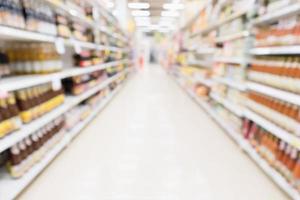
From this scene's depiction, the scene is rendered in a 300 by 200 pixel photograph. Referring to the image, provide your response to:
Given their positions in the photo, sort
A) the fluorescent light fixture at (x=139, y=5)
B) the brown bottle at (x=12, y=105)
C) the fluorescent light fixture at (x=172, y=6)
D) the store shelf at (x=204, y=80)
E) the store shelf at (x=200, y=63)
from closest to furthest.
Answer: the brown bottle at (x=12, y=105)
the store shelf at (x=204, y=80)
the store shelf at (x=200, y=63)
the fluorescent light fixture at (x=172, y=6)
the fluorescent light fixture at (x=139, y=5)

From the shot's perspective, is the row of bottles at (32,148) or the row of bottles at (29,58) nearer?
the row of bottles at (32,148)

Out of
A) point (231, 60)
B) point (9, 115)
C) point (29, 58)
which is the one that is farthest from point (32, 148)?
point (231, 60)

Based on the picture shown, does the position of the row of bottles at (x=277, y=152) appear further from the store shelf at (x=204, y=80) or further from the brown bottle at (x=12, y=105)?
the brown bottle at (x=12, y=105)

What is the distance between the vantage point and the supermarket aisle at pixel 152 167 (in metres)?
1.84

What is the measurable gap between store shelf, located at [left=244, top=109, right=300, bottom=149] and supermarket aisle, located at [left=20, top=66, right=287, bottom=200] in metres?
0.41

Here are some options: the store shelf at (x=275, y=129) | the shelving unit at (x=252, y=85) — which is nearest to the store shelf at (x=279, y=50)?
the shelving unit at (x=252, y=85)

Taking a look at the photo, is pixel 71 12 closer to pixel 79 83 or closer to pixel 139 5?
pixel 79 83

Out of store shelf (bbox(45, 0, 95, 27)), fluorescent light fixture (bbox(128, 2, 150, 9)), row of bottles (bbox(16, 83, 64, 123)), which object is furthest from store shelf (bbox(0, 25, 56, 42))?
fluorescent light fixture (bbox(128, 2, 150, 9))

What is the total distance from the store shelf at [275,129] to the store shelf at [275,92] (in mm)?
248

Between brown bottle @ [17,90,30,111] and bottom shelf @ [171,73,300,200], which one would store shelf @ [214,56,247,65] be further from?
brown bottle @ [17,90,30,111]

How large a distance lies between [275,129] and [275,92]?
32cm

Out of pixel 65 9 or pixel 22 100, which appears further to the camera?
pixel 65 9

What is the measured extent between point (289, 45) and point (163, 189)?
1.52 metres

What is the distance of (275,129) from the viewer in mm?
2025
